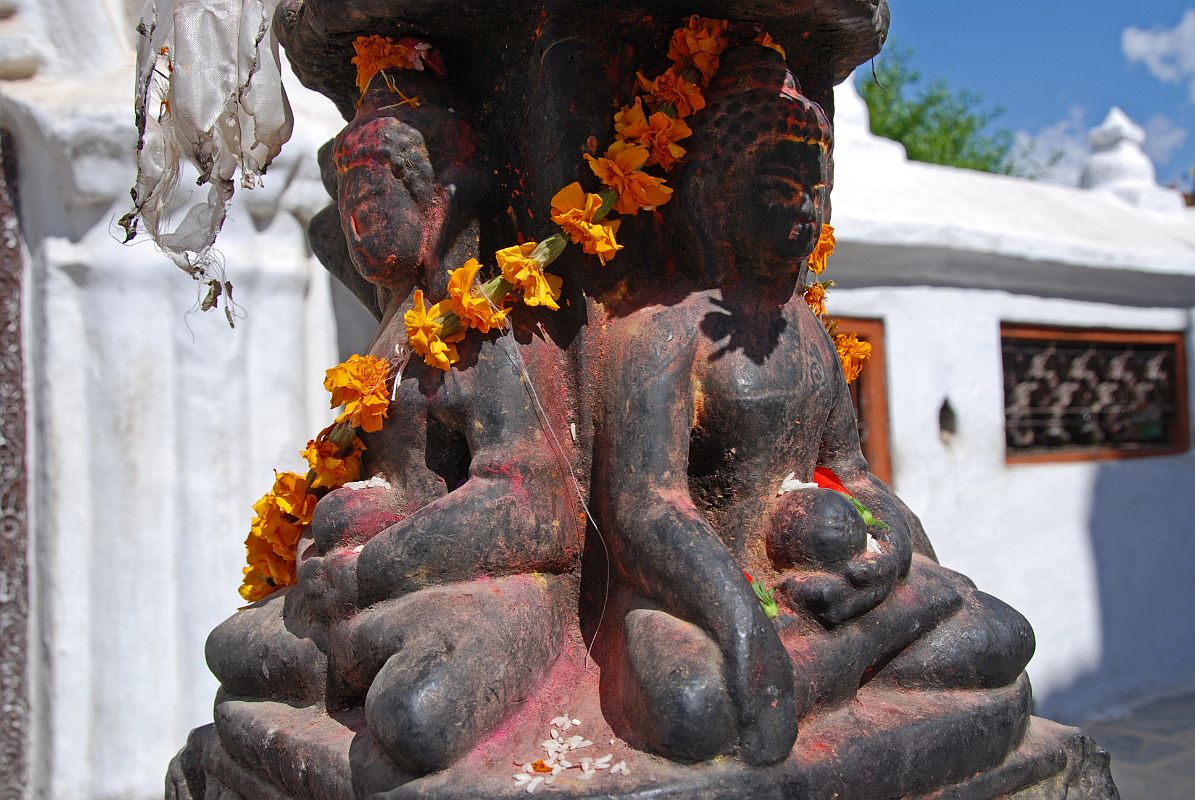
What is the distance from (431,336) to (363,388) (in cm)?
17

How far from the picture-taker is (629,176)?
1830 millimetres

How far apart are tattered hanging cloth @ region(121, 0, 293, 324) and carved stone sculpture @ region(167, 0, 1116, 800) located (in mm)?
131

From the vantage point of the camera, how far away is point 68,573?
3375mm

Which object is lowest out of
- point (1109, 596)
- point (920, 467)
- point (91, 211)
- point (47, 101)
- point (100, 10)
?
point (1109, 596)

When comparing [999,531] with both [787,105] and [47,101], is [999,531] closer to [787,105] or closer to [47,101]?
[787,105]

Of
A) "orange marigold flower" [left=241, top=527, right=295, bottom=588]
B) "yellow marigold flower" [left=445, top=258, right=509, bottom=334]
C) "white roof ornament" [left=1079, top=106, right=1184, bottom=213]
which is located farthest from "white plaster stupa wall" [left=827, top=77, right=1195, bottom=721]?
"orange marigold flower" [left=241, top=527, right=295, bottom=588]

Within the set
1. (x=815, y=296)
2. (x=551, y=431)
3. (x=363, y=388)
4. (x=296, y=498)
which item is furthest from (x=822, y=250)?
(x=296, y=498)

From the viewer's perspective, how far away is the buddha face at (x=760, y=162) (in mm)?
1800

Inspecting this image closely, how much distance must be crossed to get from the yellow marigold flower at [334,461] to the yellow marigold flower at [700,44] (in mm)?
988

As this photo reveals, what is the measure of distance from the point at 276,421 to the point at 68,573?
2.75 ft

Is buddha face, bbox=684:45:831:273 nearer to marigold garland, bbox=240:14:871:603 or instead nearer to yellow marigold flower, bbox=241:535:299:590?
marigold garland, bbox=240:14:871:603

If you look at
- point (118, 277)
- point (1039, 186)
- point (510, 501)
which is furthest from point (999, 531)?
point (118, 277)

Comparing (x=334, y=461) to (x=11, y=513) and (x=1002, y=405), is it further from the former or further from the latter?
(x=1002, y=405)

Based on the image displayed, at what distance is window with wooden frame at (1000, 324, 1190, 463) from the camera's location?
4.89 m
